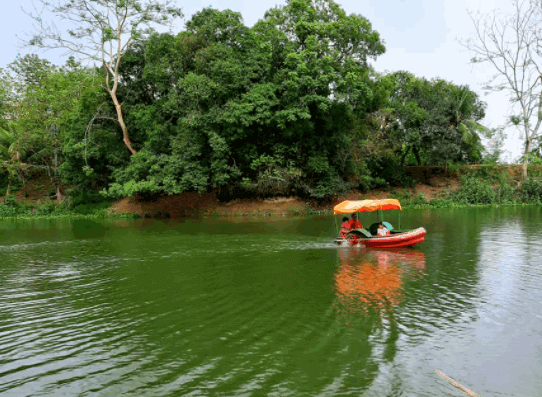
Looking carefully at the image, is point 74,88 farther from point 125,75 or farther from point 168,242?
point 168,242

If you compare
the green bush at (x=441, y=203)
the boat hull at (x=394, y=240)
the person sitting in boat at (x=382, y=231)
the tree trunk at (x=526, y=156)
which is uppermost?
the tree trunk at (x=526, y=156)

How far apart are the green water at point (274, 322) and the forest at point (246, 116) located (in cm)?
1635

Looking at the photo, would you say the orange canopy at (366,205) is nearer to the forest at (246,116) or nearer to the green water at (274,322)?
the green water at (274,322)

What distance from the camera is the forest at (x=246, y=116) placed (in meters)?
30.1

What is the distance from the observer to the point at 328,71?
30.1m

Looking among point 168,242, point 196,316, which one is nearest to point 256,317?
point 196,316

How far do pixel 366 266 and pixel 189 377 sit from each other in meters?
8.14

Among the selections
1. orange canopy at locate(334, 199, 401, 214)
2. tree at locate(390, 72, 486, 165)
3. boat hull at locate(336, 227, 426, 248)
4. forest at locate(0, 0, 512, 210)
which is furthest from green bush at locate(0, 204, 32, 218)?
tree at locate(390, 72, 486, 165)

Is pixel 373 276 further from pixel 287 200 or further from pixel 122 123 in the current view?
pixel 122 123

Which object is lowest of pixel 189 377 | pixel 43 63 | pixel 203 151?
pixel 189 377

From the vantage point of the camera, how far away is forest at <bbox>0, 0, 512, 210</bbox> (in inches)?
1186

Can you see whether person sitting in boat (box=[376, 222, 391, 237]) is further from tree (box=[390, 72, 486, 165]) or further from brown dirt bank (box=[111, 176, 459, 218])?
tree (box=[390, 72, 486, 165])

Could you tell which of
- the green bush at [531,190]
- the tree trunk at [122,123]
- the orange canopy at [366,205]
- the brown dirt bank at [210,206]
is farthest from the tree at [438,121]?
the orange canopy at [366,205]

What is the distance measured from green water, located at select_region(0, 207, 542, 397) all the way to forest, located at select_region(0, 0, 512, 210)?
16354mm
